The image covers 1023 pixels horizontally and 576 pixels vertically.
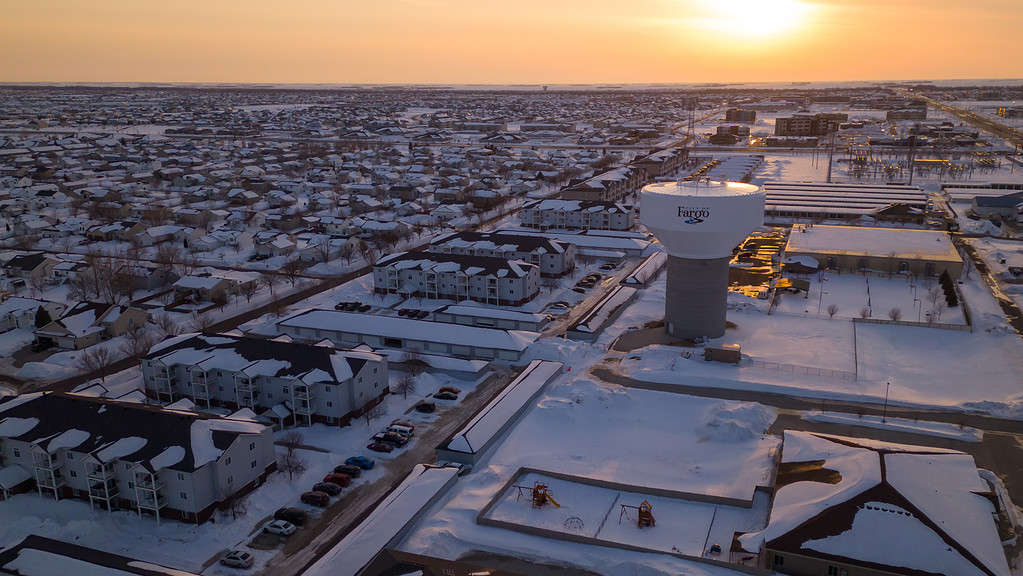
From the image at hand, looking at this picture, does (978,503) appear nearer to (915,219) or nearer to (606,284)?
(606,284)

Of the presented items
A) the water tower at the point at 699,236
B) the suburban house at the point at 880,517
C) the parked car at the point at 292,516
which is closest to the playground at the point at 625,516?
the suburban house at the point at 880,517

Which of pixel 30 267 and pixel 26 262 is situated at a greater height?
pixel 26 262

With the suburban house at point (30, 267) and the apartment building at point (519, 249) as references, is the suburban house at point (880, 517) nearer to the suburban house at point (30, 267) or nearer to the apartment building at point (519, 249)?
the apartment building at point (519, 249)

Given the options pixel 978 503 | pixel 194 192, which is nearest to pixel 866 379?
pixel 978 503

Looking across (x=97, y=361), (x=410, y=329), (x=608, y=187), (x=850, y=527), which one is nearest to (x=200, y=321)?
(x=97, y=361)

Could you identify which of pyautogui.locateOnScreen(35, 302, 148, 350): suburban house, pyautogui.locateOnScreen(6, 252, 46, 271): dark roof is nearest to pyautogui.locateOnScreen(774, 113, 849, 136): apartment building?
pyautogui.locateOnScreen(6, 252, 46, 271): dark roof

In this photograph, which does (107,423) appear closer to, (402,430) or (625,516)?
(402,430)
